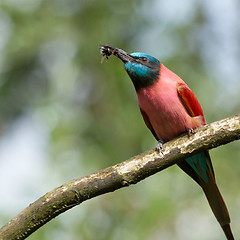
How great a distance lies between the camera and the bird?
3730 mm

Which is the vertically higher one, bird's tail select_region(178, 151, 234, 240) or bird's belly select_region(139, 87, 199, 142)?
bird's belly select_region(139, 87, 199, 142)

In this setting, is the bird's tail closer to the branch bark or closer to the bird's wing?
the bird's wing

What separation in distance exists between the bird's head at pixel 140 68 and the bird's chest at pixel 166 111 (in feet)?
0.37

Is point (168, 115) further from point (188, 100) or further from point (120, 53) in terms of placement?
point (120, 53)

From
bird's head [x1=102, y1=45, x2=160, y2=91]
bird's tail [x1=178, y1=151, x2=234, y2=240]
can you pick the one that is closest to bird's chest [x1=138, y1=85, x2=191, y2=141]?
bird's head [x1=102, y1=45, x2=160, y2=91]

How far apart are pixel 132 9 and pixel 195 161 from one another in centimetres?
290

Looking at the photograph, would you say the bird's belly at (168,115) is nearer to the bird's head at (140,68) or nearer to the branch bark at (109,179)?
the bird's head at (140,68)

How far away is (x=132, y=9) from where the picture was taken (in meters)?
6.13

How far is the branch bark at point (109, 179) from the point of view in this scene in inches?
113

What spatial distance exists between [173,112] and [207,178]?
645mm

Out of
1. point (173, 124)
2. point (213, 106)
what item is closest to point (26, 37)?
point (213, 106)

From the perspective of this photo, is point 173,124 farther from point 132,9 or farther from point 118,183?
point 132,9

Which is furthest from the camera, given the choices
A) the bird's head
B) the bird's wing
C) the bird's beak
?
the bird's beak

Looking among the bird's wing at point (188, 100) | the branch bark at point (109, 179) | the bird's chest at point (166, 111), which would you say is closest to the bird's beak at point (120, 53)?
the bird's chest at point (166, 111)
